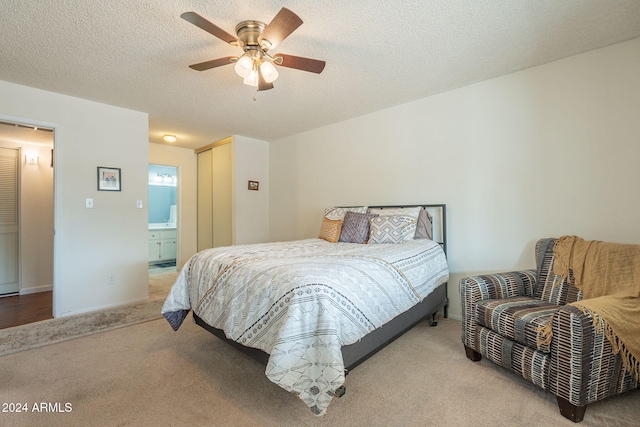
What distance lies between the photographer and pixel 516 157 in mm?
2629

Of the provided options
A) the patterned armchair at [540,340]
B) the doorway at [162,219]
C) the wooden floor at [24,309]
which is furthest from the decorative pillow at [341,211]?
Result: the doorway at [162,219]

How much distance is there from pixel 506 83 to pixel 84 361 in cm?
429

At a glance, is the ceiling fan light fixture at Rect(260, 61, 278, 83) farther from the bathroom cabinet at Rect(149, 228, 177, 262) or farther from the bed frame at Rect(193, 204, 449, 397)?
the bathroom cabinet at Rect(149, 228, 177, 262)

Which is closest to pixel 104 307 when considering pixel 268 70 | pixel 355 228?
pixel 355 228

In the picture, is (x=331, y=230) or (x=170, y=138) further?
(x=170, y=138)

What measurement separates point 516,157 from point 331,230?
1.96 metres

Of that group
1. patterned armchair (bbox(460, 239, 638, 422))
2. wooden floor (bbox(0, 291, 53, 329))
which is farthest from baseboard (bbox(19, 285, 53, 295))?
patterned armchair (bbox(460, 239, 638, 422))

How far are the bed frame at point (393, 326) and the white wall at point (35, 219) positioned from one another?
3.69m

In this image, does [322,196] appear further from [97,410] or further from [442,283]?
[97,410]

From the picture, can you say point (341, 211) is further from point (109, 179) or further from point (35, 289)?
point (35, 289)

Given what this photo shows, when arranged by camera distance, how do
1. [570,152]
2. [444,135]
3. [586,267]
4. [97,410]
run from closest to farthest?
[97,410]
[586,267]
[570,152]
[444,135]

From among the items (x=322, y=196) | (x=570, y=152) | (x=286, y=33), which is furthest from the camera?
(x=322, y=196)

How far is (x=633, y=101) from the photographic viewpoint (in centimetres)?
213

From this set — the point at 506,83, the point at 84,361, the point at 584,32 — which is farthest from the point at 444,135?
the point at 84,361
